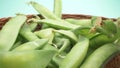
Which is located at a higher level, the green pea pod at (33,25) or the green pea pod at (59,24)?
the green pea pod at (59,24)

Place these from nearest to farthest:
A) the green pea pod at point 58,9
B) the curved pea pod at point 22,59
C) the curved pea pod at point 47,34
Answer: the curved pea pod at point 22,59 < the curved pea pod at point 47,34 < the green pea pod at point 58,9

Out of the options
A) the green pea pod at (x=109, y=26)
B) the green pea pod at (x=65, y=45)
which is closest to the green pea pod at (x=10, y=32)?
the green pea pod at (x=65, y=45)

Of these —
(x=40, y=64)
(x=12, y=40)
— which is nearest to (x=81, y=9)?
(x=12, y=40)

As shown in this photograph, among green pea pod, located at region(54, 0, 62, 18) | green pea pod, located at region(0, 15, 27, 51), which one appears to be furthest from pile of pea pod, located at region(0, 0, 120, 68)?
green pea pod, located at region(54, 0, 62, 18)

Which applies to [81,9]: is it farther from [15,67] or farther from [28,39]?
[15,67]

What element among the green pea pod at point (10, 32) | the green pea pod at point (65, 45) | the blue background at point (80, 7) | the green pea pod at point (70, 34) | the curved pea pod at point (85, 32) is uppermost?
the curved pea pod at point (85, 32)

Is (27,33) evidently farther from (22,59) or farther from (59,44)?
(22,59)

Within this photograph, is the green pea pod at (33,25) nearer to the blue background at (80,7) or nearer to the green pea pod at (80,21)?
the green pea pod at (80,21)

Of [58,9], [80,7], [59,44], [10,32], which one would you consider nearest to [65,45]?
[59,44]
